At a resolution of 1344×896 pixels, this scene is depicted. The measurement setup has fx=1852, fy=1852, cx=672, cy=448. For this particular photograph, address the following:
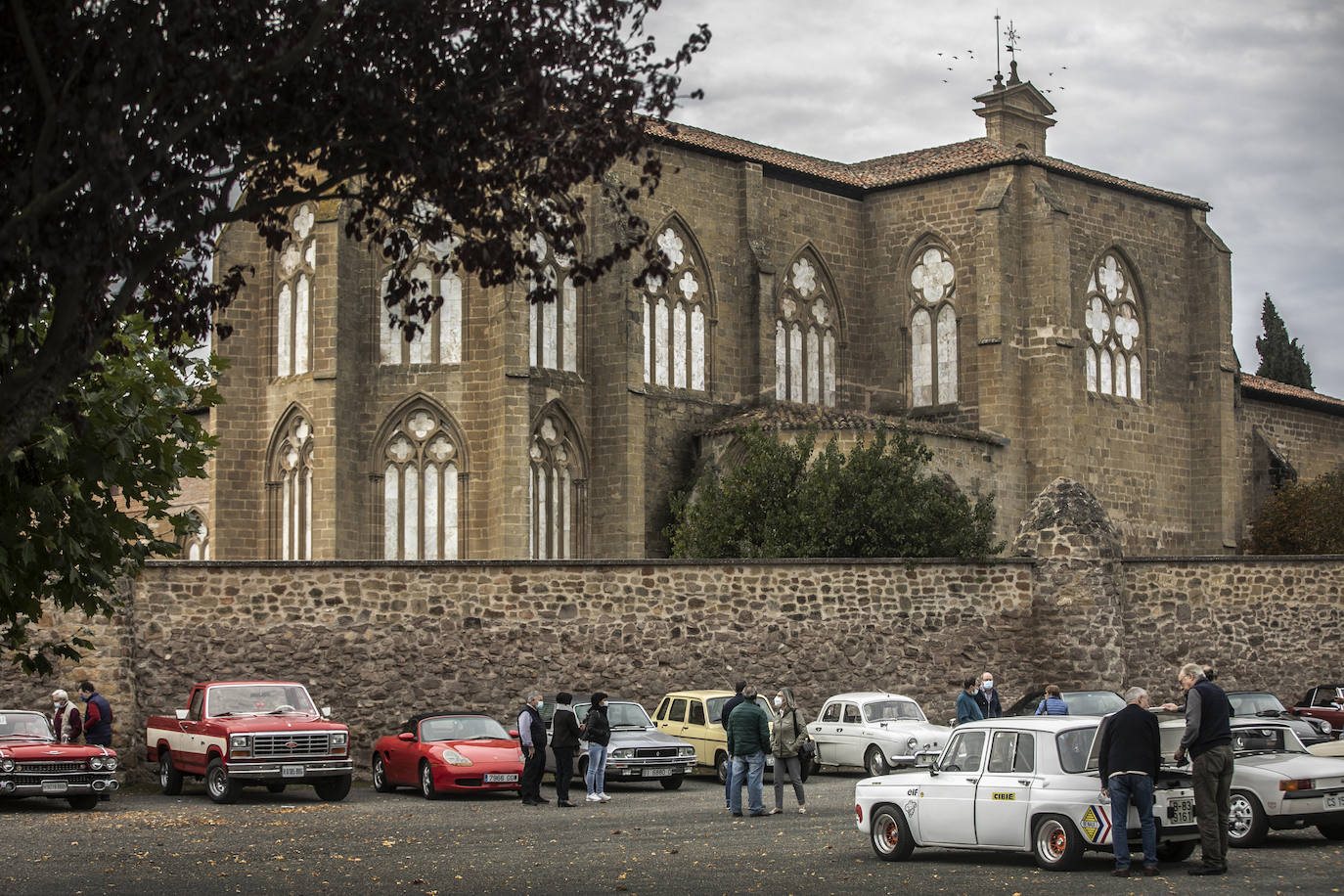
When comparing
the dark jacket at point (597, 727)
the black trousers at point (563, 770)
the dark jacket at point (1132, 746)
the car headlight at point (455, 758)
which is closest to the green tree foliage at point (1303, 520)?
the dark jacket at point (597, 727)

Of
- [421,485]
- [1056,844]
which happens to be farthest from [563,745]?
[421,485]

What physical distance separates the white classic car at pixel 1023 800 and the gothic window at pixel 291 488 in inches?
1008

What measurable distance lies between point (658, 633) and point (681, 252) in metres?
18.6

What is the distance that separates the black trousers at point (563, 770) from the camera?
880 inches

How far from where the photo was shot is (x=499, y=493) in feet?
129

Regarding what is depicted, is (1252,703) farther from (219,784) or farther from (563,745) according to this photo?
(219,784)

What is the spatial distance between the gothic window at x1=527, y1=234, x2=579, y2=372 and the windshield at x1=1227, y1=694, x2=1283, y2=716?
60.5ft

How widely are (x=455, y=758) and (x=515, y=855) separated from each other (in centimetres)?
671

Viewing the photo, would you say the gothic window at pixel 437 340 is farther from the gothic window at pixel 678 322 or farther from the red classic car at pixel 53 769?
the red classic car at pixel 53 769

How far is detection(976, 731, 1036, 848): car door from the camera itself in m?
15.1

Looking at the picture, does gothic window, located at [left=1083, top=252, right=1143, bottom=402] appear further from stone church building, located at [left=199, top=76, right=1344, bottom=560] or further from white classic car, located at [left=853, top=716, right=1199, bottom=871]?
white classic car, located at [left=853, top=716, right=1199, bottom=871]

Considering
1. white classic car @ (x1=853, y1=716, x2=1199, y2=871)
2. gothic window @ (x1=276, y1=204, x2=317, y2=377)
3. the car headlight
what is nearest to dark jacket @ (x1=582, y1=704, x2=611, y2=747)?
the car headlight

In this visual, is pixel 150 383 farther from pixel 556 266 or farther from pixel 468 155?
pixel 556 266

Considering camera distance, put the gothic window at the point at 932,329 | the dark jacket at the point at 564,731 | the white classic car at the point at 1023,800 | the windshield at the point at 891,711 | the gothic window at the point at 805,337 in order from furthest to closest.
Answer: the gothic window at the point at 932,329 < the gothic window at the point at 805,337 < the windshield at the point at 891,711 < the dark jacket at the point at 564,731 < the white classic car at the point at 1023,800
